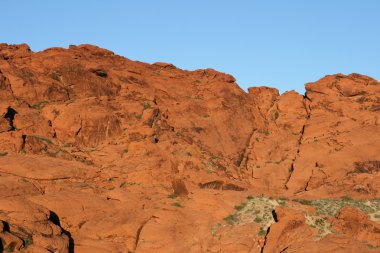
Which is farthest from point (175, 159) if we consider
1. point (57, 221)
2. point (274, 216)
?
point (57, 221)

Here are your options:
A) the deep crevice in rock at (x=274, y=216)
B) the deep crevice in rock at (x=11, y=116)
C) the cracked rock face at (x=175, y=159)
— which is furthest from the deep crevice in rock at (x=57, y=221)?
the deep crevice in rock at (x=274, y=216)

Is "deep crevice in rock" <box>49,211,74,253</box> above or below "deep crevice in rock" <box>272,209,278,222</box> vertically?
below

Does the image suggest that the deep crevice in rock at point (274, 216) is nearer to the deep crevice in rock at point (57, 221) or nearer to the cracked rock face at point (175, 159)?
the cracked rock face at point (175, 159)

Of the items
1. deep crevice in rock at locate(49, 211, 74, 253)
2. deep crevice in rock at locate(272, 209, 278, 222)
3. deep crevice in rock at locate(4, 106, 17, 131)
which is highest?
deep crevice in rock at locate(4, 106, 17, 131)

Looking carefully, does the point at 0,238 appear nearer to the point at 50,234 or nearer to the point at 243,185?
the point at 50,234

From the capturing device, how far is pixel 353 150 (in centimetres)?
5344

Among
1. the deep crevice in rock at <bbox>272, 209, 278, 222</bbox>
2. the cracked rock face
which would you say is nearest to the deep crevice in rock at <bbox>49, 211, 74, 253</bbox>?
the cracked rock face

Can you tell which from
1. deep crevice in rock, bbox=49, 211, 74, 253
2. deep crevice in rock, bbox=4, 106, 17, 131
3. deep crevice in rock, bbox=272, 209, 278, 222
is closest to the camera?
deep crevice in rock, bbox=49, 211, 74, 253

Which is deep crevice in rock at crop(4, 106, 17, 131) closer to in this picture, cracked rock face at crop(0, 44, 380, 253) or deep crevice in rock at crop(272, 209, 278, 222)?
cracked rock face at crop(0, 44, 380, 253)

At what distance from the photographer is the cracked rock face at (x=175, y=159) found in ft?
122

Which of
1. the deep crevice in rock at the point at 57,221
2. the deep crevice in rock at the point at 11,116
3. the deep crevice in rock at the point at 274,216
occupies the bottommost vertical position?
the deep crevice in rock at the point at 57,221

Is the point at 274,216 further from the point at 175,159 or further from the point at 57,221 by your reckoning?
the point at 57,221

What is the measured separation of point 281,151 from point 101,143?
61.4 feet

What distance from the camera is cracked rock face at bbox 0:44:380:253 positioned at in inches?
1462
